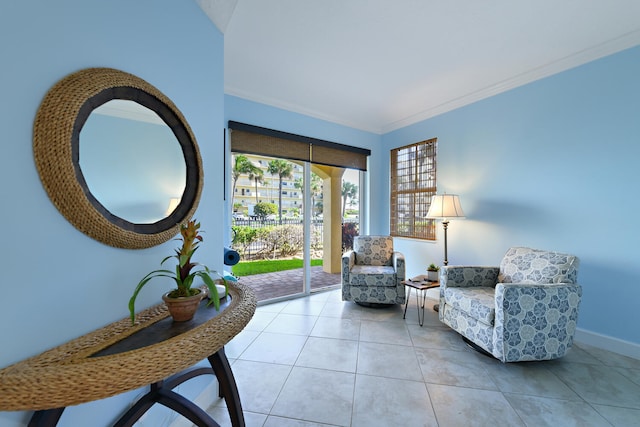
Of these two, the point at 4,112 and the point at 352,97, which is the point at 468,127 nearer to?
the point at 352,97

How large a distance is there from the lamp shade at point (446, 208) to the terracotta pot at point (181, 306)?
2.68 meters

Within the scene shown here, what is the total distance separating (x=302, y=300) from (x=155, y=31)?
121 inches

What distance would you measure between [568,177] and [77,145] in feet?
11.6

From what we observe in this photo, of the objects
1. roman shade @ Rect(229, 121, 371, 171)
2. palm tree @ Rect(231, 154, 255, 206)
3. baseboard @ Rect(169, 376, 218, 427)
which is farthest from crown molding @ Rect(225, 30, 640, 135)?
baseboard @ Rect(169, 376, 218, 427)

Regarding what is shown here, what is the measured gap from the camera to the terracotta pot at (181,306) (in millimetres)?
963

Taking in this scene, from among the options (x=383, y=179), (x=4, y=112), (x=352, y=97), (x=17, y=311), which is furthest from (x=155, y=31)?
(x=383, y=179)

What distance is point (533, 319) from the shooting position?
72.4 inches

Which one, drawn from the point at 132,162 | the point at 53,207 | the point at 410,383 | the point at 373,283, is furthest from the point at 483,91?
the point at 53,207

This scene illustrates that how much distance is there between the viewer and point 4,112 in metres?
0.69

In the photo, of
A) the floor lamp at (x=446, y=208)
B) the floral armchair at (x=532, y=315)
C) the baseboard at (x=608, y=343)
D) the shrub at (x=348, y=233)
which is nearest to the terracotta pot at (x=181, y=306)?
the floral armchair at (x=532, y=315)

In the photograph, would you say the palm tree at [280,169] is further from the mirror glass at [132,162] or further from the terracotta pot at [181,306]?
the terracotta pot at [181,306]

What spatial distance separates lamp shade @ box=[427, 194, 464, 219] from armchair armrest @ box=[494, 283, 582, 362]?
1113 millimetres

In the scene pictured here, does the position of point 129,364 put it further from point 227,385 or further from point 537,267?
point 537,267

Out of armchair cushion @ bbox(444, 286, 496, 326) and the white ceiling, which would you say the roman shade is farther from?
armchair cushion @ bbox(444, 286, 496, 326)
